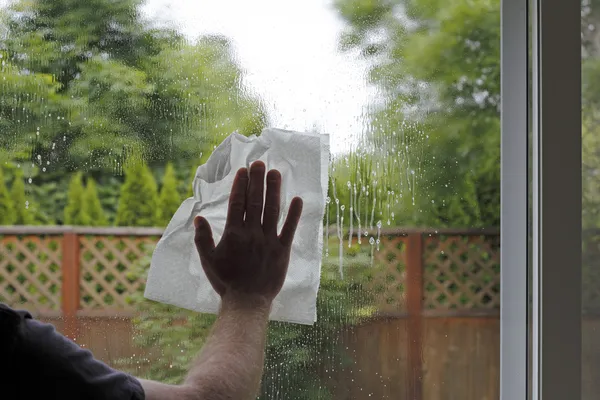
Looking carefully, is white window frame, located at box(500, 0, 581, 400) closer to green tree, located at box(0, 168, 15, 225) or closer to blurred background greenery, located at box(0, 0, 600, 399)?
blurred background greenery, located at box(0, 0, 600, 399)

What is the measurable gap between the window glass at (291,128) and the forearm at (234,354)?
3 centimetres

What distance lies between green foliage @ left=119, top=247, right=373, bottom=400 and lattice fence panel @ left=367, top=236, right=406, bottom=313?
0.07 feet

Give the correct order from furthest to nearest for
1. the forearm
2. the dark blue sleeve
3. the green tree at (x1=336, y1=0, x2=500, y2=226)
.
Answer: the green tree at (x1=336, y1=0, x2=500, y2=226)
the forearm
the dark blue sleeve

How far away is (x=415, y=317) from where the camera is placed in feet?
3.52

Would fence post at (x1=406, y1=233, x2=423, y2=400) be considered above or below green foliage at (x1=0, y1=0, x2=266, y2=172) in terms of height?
below

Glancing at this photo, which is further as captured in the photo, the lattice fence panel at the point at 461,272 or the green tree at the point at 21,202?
the lattice fence panel at the point at 461,272

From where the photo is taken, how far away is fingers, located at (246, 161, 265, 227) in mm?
1005

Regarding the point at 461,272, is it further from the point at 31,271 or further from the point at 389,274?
the point at 31,271

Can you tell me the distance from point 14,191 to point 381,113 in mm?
600

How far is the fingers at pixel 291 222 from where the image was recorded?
3.32 ft

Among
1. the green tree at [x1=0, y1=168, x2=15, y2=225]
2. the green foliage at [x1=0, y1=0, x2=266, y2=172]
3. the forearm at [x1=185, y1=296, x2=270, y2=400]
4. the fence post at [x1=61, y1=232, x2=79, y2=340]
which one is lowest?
the forearm at [x1=185, y1=296, x2=270, y2=400]

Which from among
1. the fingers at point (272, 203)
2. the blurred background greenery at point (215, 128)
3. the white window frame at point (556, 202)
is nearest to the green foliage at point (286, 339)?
the blurred background greenery at point (215, 128)

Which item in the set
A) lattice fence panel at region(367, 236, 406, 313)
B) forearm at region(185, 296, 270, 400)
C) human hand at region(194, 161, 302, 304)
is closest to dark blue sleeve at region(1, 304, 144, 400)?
forearm at region(185, 296, 270, 400)

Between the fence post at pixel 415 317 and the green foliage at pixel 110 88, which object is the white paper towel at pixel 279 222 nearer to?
the green foliage at pixel 110 88
